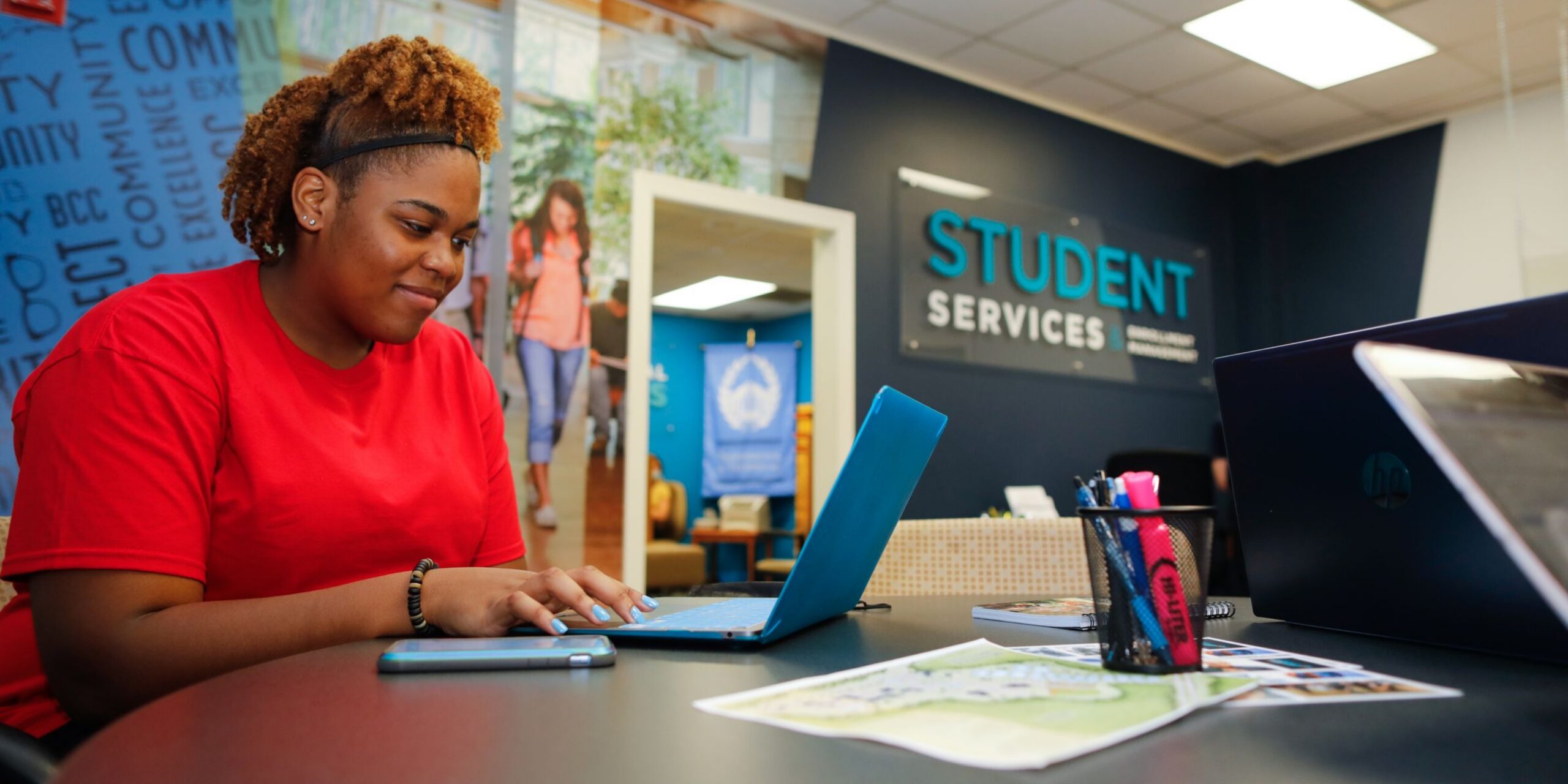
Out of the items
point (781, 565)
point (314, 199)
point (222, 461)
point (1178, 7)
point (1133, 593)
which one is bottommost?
point (781, 565)

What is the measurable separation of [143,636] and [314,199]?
0.60 metres

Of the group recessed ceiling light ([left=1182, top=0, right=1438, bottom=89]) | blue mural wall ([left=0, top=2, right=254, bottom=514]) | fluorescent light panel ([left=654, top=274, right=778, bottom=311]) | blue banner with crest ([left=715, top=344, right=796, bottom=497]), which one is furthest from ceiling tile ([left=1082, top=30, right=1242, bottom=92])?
blue banner with crest ([left=715, top=344, right=796, bottom=497])

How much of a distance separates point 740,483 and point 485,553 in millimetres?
7744

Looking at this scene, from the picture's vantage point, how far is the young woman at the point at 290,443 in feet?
2.79

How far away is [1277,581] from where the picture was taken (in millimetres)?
953

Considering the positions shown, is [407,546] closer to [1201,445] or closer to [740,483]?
[1201,445]

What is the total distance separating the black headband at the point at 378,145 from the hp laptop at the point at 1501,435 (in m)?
1.10

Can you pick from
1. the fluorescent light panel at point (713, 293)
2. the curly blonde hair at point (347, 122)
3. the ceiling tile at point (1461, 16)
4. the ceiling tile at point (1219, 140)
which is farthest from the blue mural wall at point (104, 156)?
the fluorescent light panel at point (713, 293)

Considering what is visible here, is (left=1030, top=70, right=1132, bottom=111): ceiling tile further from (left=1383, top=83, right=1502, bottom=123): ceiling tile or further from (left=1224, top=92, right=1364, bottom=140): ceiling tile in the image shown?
(left=1383, top=83, right=1502, bottom=123): ceiling tile

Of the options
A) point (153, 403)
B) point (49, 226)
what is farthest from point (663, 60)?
point (153, 403)

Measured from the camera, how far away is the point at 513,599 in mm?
851

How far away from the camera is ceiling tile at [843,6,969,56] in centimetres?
414

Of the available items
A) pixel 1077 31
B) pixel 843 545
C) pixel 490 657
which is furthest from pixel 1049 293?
pixel 490 657

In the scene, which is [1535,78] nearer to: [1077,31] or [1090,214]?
[1090,214]
